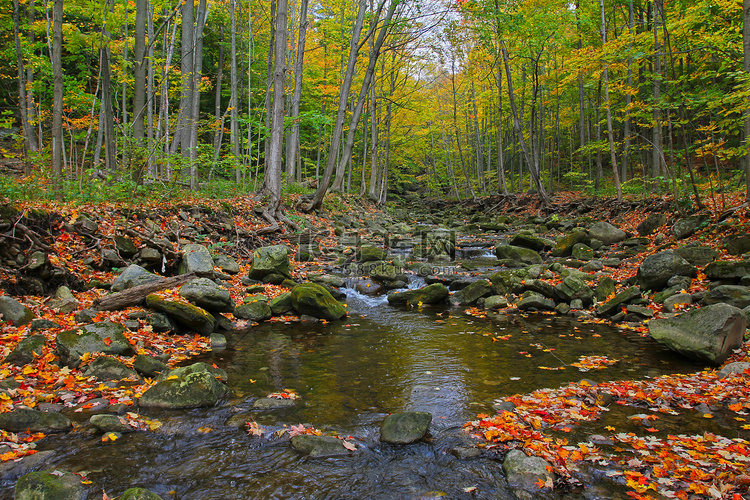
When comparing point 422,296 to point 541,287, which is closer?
point 541,287

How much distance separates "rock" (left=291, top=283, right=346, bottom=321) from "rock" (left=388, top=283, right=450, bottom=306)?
1.71 meters

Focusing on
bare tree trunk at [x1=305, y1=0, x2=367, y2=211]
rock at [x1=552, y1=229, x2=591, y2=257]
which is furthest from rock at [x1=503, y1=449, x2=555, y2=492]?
bare tree trunk at [x1=305, y1=0, x2=367, y2=211]

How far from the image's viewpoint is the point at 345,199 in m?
21.6

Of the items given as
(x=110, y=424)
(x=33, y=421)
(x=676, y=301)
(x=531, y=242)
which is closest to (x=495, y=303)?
(x=676, y=301)

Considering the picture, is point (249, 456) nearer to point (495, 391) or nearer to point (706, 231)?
point (495, 391)

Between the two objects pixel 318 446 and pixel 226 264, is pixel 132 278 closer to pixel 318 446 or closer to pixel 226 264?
pixel 226 264

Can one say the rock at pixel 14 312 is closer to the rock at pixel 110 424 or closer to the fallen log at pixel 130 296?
the fallen log at pixel 130 296

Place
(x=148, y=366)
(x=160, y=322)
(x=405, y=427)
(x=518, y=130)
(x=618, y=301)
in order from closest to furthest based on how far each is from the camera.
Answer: (x=405, y=427) < (x=148, y=366) < (x=160, y=322) < (x=618, y=301) < (x=518, y=130)

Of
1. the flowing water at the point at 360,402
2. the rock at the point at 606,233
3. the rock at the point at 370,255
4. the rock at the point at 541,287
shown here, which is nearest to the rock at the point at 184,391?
the flowing water at the point at 360,402

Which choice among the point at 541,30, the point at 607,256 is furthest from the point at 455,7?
the point at 607,256

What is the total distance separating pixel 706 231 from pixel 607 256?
7.46 feet

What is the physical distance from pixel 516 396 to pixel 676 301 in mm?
4342

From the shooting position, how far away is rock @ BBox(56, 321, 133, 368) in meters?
4.36

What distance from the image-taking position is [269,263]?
898cm
